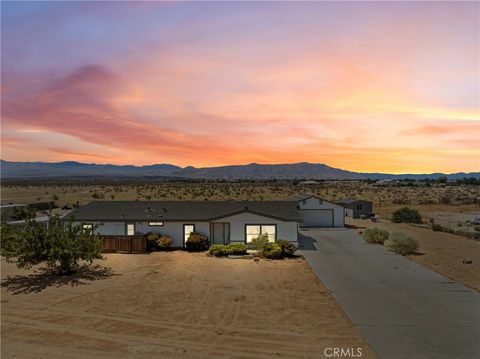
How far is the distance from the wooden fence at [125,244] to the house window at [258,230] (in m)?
8.45

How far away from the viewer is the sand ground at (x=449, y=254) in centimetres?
2442

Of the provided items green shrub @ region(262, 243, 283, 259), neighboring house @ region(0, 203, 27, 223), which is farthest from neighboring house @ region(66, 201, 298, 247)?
neighboring house @ region(0, 203, 27, 223)

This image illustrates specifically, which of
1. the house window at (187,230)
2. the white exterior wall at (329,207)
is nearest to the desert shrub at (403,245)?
the white exterior wall at (329,207)

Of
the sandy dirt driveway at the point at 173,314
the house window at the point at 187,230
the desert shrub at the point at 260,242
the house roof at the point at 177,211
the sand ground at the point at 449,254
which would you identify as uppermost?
the house roof at the point at 177,211

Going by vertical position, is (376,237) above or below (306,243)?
above

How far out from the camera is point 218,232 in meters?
33.4

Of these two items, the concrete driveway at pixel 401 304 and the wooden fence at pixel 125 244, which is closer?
the concrete driveway at pixel 401 304

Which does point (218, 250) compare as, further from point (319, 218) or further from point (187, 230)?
point (319, 218)

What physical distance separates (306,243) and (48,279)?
21.2m

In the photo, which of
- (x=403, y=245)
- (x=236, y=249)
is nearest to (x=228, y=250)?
(x=236, y=249)

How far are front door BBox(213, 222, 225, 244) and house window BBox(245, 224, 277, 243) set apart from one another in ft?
6.93

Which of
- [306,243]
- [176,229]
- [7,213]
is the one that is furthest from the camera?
[7,213]

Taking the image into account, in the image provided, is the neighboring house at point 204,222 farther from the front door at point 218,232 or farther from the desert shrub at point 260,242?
the desert shrub at point 260,242

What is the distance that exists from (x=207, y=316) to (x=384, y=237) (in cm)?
2393
